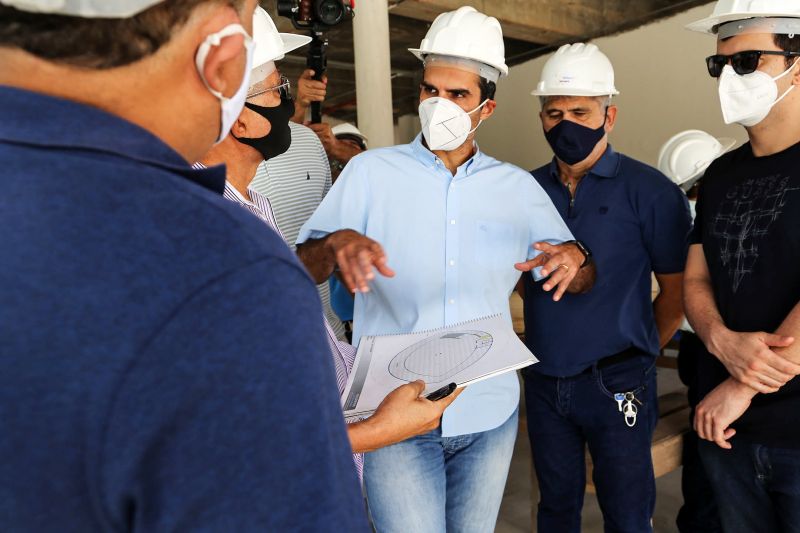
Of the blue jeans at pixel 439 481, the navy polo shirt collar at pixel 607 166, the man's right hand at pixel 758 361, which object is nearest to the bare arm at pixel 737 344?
the man's right hand at pixel 758 361

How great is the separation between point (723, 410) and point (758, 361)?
210 millimetres

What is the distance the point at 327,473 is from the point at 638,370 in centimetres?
207

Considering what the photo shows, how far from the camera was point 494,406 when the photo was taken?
1839mm

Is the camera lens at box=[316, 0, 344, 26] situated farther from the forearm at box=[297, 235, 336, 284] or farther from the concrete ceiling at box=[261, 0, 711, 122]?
the concrete ceiling at box=[261, 0, 711, 122]

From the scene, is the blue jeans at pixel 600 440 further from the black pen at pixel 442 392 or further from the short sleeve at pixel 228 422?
the short sleeve at pixel 228 422

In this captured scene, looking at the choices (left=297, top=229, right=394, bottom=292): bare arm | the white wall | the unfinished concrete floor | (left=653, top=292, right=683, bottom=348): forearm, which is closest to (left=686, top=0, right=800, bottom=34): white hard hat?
(left=653, top=292, right=683, bottom=348): forearm

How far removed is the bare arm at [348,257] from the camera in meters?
1.41

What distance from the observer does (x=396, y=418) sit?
3.83 ft

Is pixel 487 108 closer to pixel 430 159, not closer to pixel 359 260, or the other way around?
pixel 430 159

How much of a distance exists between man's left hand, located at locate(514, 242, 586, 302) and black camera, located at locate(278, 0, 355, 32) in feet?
6.18

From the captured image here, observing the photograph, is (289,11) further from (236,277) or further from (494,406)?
(236,277)

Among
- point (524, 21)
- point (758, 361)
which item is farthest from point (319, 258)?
point (524, 21)

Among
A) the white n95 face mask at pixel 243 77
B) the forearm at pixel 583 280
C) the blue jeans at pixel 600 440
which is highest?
the white n95 face mask at pixel 243 77

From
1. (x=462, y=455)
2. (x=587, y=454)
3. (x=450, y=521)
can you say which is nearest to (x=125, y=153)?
(x=462, y=455)
